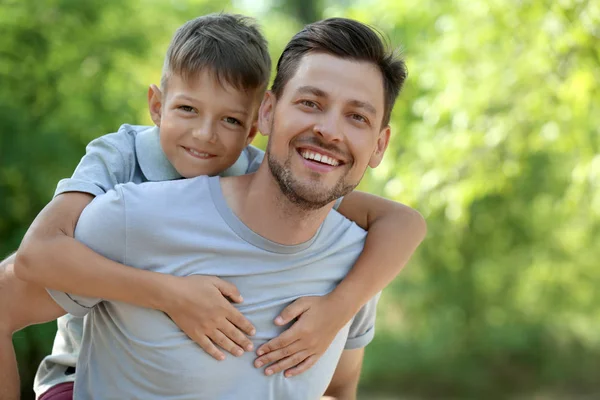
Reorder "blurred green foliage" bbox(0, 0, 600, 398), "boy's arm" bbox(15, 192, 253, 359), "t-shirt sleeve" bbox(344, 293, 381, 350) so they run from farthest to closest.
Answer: "blurred green foliage" bbox(0, 0, 600, 398) < "t-shirt sleeve" bbox(344, 293, 381, 350) < "boy's arm" bbox(15, 192, 253, 359)

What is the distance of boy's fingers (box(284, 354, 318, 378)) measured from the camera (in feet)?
7.09

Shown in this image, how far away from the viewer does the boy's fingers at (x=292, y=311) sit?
2150 mm

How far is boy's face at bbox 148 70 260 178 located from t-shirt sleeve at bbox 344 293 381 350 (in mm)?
592

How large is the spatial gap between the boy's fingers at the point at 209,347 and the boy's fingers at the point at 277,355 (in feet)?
0.35

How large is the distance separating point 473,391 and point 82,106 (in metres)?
7.78

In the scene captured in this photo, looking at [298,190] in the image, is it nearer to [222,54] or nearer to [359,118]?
[359,118]

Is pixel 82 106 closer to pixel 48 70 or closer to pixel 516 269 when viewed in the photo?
pixel 48 70

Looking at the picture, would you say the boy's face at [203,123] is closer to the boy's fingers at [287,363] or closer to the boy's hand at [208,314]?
the boy's hand at [208,314]

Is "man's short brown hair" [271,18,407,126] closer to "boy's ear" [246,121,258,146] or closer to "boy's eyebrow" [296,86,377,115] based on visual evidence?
"boy's eyebrow" [296,86,377,115]

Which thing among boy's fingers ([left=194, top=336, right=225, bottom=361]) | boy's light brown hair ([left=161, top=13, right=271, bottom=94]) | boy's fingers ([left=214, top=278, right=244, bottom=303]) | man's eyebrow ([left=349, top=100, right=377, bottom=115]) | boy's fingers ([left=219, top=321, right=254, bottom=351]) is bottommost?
boy's fingers ([left=194, top=336, right=225, bottom=361])

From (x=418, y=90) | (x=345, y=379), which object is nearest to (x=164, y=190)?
(x=345, y=379)

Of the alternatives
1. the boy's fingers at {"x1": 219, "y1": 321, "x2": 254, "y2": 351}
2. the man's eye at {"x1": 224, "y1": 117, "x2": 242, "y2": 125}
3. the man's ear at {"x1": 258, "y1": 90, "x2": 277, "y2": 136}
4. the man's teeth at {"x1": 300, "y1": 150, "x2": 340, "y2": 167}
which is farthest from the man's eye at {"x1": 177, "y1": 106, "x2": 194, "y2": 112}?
the boy's fingers at {"x1": 219, "y1": 321, "x2": 254, "y2": 351}

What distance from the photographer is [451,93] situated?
6141 millimetres

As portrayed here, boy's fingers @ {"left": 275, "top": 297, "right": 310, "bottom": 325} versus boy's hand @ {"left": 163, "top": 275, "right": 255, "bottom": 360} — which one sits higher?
boy's fingers @ {"left": 275, "top": 297, "right": 310, "bottom": 325}
